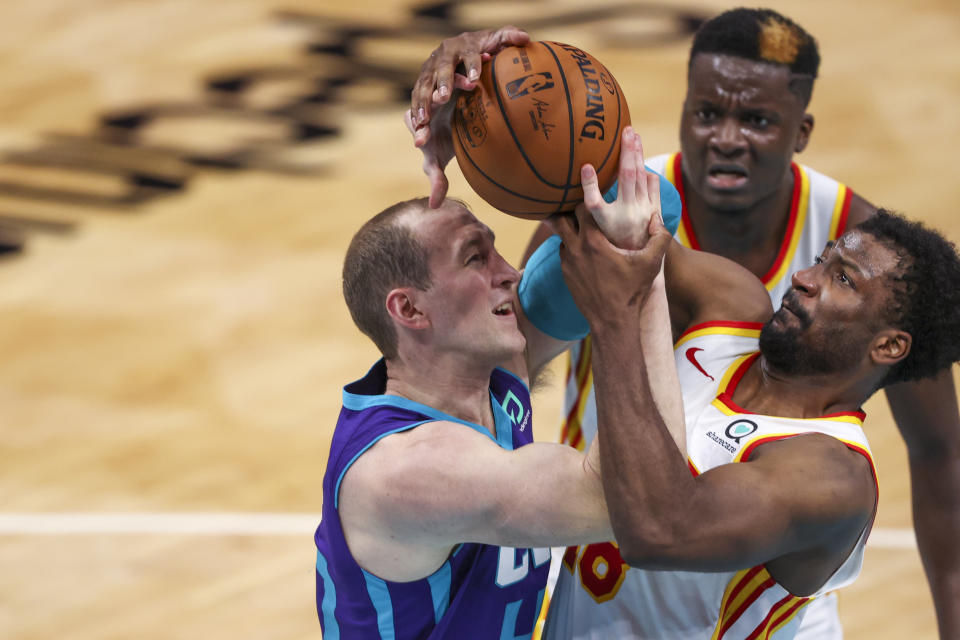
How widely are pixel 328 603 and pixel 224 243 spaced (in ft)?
16.0

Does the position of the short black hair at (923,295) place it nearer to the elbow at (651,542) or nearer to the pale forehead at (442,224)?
the elbow at (651,542)

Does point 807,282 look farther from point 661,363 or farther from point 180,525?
point 180,525

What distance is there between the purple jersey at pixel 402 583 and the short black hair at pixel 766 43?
1.84 m

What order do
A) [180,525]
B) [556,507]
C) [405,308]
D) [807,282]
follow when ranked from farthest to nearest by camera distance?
[180,525] < [807,282] < [405,308] < [556,507]

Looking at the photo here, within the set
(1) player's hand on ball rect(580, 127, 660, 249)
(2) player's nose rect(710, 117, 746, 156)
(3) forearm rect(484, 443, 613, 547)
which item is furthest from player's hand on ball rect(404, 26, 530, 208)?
(2) player's nose rect(710, 117, 746, 156)

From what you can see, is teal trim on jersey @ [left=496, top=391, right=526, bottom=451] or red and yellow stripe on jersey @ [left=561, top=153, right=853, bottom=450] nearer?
teal trim on jersey @ [left=496, top=391, right=526, bottom=451]

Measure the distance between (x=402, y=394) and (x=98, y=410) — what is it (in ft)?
12.1

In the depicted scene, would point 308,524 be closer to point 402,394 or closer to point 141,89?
point 402,394

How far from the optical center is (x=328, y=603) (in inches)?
130

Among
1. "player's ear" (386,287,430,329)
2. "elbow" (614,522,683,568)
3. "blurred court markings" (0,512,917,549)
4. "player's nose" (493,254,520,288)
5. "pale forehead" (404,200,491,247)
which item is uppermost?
"pale forehead" (404,200,491,247)

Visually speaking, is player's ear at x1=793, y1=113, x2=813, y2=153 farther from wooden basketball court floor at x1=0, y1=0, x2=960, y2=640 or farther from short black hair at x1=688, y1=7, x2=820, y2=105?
wooden basketball court floor at x1=0, y1=0, x2=960, y2=640

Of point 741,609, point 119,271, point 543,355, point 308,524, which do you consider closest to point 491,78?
point 543,355

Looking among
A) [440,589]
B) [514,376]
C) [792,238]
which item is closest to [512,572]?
[440,589]

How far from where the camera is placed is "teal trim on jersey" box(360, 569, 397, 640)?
→ 3133 millimetres
